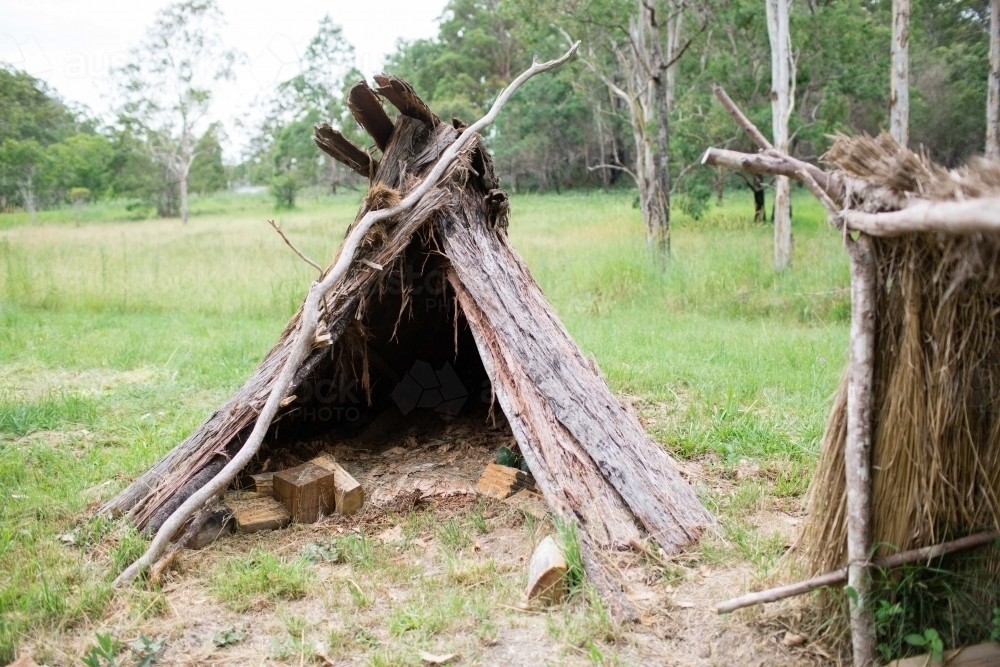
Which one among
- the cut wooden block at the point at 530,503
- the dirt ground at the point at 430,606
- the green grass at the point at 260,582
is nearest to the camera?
the dirt ground at the point at 430,606

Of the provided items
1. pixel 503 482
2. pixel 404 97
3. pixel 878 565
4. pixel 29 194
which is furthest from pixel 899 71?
pixel 29 194

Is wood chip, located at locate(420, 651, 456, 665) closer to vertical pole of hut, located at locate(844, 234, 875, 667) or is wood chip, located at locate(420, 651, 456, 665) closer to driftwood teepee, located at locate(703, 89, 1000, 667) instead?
driftwood teepee, located at locate(703, 89, 1000, 667)

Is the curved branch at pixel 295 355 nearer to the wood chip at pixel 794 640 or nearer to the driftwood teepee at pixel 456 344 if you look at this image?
the driftwood teepee at pixel 456 344

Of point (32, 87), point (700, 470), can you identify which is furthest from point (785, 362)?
point (32, 87)

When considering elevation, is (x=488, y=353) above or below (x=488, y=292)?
below

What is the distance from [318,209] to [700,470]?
3001 centimetres

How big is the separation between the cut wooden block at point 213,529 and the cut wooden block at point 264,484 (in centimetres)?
34

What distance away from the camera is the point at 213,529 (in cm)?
407

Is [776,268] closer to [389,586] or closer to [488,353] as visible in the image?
[488,353]

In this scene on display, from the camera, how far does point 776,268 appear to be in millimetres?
11797

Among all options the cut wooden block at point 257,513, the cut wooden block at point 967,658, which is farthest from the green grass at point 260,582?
the cut wooden block at point 967,658

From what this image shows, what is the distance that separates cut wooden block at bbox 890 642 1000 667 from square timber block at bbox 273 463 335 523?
2901 millimetres

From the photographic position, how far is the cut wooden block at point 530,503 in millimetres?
4109

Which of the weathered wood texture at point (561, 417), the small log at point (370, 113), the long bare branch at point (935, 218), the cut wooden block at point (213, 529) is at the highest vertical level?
the small log at point (370, 113)
